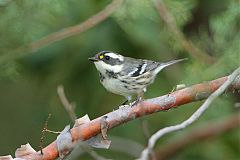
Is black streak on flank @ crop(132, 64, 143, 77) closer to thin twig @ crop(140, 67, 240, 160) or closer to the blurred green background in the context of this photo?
the blurred green background

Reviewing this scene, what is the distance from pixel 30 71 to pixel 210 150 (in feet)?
3.92

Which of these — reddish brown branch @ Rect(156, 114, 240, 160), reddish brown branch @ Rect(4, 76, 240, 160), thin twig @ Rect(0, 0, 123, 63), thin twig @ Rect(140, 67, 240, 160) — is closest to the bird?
thin twig @ Rect(0, 0, 123, 63)

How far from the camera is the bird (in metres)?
4.09

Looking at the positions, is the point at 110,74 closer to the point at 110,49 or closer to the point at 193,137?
the point at 110,49

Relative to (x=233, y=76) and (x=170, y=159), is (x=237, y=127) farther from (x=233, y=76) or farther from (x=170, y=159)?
(x=233, y=76)

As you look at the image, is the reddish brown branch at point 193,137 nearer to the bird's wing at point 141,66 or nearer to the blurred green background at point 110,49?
the blurred green background at point 110,49

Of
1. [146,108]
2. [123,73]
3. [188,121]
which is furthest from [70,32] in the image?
[188,121]

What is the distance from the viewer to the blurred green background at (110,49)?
4188 mm

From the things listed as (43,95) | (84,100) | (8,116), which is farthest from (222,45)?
(8,116)

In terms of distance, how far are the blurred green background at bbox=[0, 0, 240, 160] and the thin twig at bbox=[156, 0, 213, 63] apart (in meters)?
0.03

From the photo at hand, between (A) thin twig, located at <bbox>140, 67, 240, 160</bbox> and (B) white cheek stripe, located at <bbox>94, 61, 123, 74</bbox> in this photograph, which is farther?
(B) white cheek stripe, located at <bbox>94, 61, 123, 74</bbox>

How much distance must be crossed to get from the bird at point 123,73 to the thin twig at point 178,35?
3.2 inches

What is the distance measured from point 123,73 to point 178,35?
0.35 meters

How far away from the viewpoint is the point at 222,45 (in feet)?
13.7
